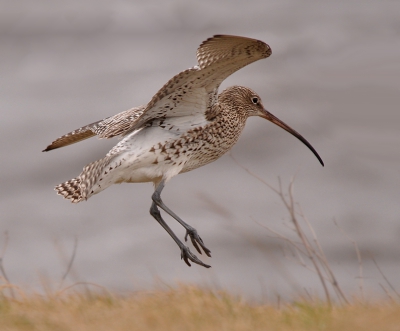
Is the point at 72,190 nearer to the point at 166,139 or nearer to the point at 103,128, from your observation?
the point at 103,128

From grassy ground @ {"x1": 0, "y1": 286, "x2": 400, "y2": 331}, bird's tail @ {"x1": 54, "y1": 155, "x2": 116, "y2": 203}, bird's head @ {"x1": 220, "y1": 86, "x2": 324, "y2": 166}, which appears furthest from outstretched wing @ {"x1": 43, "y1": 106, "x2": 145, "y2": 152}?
grassy ground @ {"x1": 0, "y1": 286, "x2": 400, "y2": 331}

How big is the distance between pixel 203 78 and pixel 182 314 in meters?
3.01

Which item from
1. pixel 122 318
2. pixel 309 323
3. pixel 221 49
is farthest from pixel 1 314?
pixel 221 49

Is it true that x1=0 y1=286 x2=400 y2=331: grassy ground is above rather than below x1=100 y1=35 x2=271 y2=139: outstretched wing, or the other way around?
below

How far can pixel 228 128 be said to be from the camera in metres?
7.55

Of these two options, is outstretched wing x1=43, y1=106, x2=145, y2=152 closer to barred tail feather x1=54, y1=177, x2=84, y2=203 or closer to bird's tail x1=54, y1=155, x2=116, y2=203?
bird's tail x1=54, y1=155, x2=116, y2=203

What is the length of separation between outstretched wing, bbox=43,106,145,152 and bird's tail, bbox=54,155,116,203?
29cm

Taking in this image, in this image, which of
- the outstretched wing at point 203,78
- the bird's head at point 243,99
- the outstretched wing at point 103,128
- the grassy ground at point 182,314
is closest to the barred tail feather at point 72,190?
the outstretched wing at point 103,128

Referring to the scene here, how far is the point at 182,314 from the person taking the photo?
14.0ft

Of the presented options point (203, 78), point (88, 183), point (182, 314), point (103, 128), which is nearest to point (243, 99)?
point (203, 78)

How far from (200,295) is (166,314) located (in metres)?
0.46

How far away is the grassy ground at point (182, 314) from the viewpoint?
4090mm

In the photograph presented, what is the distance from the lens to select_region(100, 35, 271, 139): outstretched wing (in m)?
6.30

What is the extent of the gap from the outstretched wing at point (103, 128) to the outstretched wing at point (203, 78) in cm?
6
